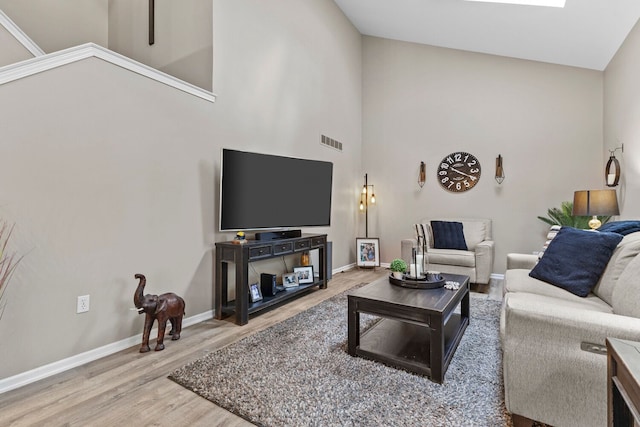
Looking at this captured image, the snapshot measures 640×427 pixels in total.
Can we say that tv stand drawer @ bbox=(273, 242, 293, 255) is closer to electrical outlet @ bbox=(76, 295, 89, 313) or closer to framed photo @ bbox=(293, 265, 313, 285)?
framed photo @ bbox=(293, 265, 313, 285)

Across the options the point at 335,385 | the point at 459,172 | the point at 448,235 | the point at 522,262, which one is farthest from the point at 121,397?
the point at 459,172

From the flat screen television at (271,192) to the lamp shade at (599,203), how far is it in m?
2.80

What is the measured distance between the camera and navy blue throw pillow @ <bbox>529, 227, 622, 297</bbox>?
2.16m

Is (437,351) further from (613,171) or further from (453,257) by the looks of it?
(613,171)

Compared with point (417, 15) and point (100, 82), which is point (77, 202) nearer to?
point (100, 82)

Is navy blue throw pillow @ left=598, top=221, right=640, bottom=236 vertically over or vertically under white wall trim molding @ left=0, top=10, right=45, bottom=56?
under

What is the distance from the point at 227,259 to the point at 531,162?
4.37 metres

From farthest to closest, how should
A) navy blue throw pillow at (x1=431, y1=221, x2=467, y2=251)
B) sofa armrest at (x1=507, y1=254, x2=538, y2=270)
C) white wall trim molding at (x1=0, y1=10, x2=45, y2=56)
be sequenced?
navy blue throw pillow at (x1=431, y1=221, x2=467, y2=251)
sofa armrest at (x1=507, y1=254, x2=538, y2=270)
white wall trim molding at (x1=0, y1=10, x2=45, y2=56)

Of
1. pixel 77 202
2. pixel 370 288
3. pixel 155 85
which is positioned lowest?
pixel 370 288

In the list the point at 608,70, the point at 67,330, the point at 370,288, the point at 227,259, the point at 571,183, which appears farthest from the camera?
the point at 571,183

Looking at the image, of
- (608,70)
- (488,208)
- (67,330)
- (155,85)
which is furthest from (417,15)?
(67,330)

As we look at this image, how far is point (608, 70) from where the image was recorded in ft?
12.9

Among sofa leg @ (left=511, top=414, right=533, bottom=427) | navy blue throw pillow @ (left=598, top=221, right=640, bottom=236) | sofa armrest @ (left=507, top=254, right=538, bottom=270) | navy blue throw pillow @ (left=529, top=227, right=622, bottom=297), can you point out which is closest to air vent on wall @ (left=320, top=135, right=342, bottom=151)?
sofa armrest @ (left=507, top=254, right=538, bottom=270)

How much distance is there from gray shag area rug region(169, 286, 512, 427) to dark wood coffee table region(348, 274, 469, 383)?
2.9 inches
